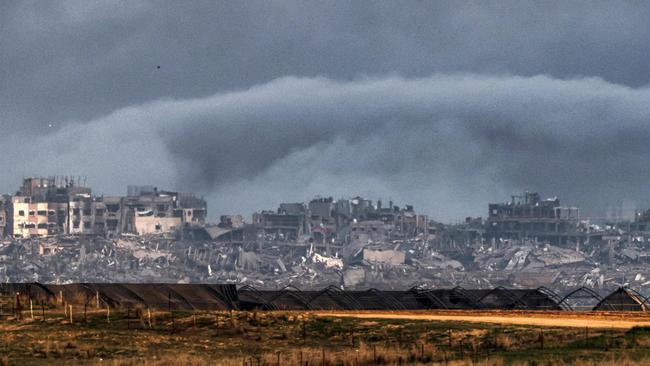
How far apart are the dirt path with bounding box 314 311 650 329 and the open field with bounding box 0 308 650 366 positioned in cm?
5

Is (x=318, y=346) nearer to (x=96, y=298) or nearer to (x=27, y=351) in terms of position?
(x=27, y=351)

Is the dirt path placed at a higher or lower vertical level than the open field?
higher

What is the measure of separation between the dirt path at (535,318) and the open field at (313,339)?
1.8 inches

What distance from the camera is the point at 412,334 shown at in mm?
61500

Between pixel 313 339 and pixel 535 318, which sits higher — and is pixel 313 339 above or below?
below

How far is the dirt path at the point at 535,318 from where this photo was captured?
65.7 metres

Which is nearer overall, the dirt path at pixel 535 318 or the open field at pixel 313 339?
the open field at pixel 313 339

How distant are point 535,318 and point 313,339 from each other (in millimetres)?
12962

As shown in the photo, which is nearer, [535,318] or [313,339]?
[313,339]

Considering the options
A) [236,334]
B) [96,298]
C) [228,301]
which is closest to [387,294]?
[228,301]

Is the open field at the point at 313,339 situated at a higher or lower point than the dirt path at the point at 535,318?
lower

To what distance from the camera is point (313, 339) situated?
62.4 m

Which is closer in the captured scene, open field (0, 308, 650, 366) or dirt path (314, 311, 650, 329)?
open field (0, 308, 650, 366)

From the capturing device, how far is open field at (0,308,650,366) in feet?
176
